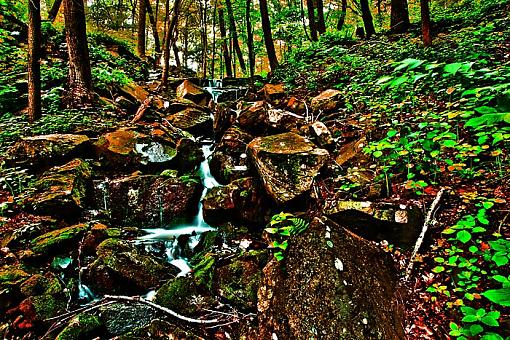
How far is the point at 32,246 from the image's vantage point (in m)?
3.87

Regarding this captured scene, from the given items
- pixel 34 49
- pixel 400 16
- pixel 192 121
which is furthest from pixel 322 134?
pixel 400 16

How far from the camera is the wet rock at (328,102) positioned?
645 centimetres

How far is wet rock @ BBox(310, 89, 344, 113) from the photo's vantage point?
6.45 m

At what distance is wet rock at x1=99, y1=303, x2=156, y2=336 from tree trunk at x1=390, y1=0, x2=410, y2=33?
35.4ft

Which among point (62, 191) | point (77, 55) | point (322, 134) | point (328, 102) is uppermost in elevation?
point (77, 55)

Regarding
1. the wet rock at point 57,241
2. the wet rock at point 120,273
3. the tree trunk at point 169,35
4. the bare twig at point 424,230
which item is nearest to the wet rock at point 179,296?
the wet rock at point 120,273

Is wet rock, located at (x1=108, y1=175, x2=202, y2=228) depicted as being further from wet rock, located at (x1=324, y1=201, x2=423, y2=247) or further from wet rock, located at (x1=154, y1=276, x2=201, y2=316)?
wet rock, located at (x1=324, y1=201, x2=423, y2=247)

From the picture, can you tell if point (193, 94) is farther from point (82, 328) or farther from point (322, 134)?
point (82, 328)

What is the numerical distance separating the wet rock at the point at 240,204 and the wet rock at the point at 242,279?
1232 millimetres

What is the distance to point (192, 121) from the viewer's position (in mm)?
8633

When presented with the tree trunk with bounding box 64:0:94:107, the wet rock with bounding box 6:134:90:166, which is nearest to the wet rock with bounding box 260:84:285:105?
the tree trunk with bounding box 64:0:94:107

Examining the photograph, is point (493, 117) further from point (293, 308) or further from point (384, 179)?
point (384, 179)

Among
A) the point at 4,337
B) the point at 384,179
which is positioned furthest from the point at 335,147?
the point at 4,337

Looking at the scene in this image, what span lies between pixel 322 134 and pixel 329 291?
3526 mm
